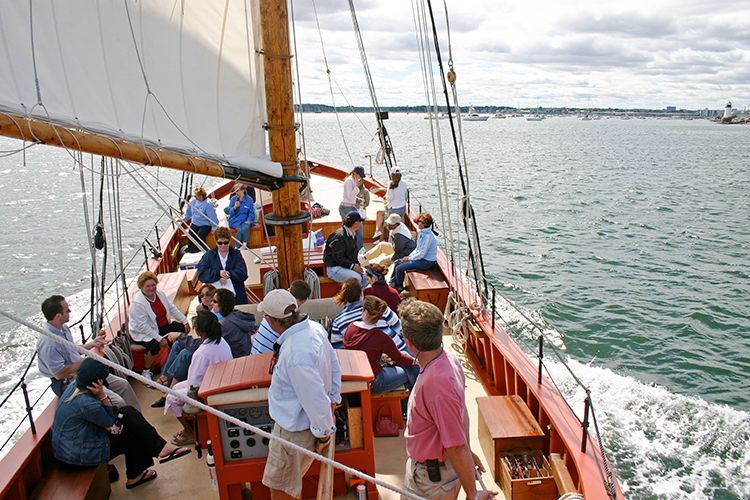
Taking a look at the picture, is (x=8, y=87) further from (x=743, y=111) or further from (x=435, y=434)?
(x=743, y=111)

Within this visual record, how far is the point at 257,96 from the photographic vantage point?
197 inches

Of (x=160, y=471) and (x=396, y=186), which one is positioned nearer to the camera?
(x=160, y=471)

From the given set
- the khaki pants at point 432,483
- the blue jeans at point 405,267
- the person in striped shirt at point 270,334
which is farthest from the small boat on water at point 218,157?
the blue jeans at point 405,267

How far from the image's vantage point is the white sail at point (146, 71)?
308 centimetres

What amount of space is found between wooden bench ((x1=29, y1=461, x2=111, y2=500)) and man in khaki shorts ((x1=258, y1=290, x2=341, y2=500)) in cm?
143

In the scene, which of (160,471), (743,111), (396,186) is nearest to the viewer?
(160,471)

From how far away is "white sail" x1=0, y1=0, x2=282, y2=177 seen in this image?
308 cm

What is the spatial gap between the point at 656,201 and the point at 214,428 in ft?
99.9

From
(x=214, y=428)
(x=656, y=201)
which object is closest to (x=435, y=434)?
→ (x=214, y=428)

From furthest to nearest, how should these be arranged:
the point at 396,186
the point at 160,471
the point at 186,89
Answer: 1. the point at 396,186
2. the point at 160,471
3. the point at 186,89

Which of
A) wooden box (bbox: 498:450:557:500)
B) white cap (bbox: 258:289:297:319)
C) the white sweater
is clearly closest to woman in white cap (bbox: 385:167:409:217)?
the white sweater

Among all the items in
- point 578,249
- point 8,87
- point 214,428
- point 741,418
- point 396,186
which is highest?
point 8,87

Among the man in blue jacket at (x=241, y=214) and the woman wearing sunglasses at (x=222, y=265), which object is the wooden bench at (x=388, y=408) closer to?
the woman wearing sunglasses at (x=222, y=265)

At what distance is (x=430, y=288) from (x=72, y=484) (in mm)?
4630
